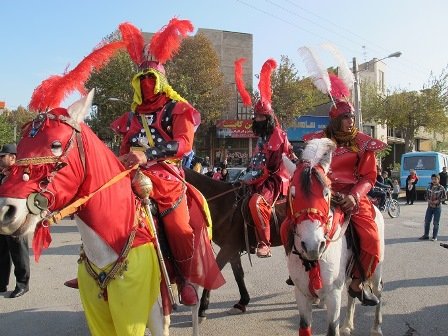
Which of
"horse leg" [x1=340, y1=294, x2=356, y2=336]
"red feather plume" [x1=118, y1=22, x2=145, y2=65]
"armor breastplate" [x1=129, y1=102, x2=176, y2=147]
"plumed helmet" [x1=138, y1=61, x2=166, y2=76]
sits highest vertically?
"red feather plume" [x1=118, y1=22, x2=145, y2=65]

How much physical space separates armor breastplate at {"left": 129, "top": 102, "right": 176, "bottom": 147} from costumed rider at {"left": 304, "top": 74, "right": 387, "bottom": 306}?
5.23ft

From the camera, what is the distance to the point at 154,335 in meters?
3.08

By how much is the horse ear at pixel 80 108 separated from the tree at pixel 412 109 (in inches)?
1545

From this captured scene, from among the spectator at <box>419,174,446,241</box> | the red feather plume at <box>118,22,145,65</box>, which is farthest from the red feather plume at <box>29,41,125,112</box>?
the spectator at <box>419,174,446,241</box>

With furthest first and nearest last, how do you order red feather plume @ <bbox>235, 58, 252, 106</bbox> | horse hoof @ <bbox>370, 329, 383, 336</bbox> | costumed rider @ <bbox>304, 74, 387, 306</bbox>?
red feather plume @ <bbox>235, 58, 252, 106</bbox> → horse hoof @ <bbox>370, 329, 383, 336</bbox> → costumed rider @ <bbox>304, 74, 387, 306</bbox>

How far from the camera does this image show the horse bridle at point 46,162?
236 centimetres

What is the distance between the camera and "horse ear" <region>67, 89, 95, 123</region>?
2.66 meters

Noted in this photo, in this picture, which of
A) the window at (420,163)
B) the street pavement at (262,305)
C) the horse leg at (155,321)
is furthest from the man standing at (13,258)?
the window at (420,163)

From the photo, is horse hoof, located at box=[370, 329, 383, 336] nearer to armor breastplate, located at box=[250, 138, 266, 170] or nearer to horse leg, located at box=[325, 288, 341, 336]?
horse leg, located at box=[325, 288, 341, 336]

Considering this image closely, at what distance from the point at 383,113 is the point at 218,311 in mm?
36619

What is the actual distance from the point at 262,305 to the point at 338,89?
3.05 metres

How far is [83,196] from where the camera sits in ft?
8.77

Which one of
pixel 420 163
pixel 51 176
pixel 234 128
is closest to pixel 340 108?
pixel 51 176

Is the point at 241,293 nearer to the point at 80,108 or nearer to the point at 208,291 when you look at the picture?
the point at 208,291
